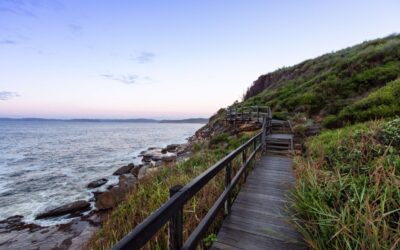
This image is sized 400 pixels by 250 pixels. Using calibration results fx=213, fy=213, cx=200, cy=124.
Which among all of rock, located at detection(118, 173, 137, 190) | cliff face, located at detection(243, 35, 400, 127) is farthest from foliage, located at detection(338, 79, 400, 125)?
rock, located at detection(118, 173, 137, 190)

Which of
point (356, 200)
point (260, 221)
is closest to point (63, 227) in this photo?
point (260, 221)

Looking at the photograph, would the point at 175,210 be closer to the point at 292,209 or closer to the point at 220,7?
the point at 292,209

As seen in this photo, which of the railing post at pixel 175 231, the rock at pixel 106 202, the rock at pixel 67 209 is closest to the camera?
the railing post at pixel 175 231

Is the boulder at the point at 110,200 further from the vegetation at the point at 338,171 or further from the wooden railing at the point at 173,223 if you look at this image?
the wooden railing at the point at 173,223

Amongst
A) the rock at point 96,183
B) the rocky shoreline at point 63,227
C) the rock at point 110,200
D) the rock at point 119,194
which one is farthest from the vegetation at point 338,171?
the rock at point 96,183

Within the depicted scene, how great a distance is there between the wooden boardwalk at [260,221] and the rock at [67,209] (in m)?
10.1

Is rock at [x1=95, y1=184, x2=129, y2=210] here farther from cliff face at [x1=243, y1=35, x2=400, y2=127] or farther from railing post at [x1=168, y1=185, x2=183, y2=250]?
cliff face at [x1=243, y1=35, x2=400, y2=127]

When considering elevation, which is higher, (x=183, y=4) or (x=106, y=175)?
(x=183, y=4)

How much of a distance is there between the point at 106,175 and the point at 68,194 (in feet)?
15.8

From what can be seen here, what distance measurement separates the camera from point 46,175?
19.4 meters

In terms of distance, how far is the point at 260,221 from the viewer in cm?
372

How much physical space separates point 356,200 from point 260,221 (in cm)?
150

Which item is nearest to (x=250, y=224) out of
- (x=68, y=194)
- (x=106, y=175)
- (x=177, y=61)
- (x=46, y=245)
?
(x=46, y=245)

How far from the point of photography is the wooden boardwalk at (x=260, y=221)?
3.08 m
